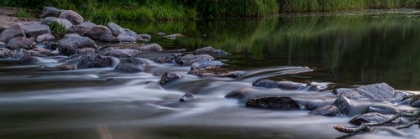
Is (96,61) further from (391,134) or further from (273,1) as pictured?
(273,1)

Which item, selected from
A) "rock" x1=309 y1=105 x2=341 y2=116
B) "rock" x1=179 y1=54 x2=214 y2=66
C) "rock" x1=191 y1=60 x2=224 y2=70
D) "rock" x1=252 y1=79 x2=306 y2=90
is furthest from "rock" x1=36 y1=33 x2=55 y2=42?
"rock" x1=309 y1=105 x2=341 y2=116

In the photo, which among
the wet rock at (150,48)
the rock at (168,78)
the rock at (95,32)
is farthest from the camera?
the rock at (95,32)

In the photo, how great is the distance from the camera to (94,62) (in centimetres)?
873

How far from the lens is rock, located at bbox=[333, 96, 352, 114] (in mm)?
5430

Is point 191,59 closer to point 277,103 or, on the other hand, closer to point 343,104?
point 277,103

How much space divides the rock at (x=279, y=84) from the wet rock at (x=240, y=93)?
0.36m

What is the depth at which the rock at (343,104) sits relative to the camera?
543 centimetres

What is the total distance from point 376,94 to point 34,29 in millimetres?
8950

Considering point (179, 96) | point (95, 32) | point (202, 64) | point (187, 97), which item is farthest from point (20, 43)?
point (187, 97)

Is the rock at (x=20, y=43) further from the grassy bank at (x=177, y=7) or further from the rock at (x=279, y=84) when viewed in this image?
the grassy bank at (x=177, y=7)

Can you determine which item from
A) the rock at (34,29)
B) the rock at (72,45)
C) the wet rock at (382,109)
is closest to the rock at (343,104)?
the wet rock at (382,109)

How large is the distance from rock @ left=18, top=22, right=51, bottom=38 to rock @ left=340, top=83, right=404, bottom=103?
8.50 metres

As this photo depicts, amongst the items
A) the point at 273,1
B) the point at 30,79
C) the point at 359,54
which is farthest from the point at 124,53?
the point at 273,1

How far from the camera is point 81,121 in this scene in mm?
5301
